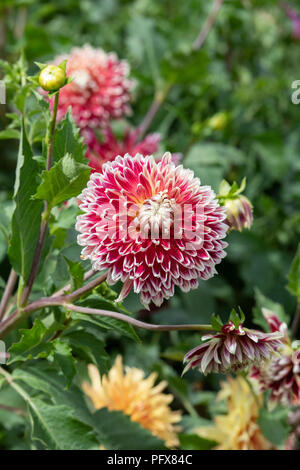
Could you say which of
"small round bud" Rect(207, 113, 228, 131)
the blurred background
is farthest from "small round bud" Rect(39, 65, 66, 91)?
"small round bud" Rect(207, 113, 228, 131)

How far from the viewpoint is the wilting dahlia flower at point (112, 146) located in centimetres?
101

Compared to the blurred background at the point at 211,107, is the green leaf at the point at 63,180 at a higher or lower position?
lower

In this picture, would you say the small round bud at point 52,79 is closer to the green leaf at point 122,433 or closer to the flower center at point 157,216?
the flower center at point 157,216

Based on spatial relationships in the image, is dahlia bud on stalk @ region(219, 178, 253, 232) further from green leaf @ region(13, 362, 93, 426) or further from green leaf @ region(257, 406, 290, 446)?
green leaf @ region(257, 406, 290, 446)

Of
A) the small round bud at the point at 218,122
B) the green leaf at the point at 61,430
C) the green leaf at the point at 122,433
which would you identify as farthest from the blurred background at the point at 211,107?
the green leaf at the point at 61,430

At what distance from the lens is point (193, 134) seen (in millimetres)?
1252

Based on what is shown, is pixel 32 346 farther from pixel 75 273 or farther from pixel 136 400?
pixel 136 400

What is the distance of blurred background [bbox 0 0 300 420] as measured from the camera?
127cm

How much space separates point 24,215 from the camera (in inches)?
25.8

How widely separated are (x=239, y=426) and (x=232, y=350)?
0.46 meters

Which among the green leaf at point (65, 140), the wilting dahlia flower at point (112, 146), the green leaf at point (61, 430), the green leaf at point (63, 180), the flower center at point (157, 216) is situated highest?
the wilting dahlia flower at point (112, 146)

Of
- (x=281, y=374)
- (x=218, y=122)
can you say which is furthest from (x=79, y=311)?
(x=218, y=122)

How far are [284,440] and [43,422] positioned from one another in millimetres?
413

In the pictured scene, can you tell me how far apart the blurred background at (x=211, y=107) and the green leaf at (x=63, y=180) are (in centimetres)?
45
